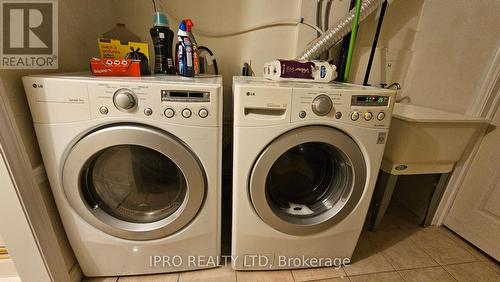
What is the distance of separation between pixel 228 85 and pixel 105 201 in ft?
3.03

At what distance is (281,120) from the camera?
692 millimetres

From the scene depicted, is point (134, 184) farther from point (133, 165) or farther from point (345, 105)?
point (345, 105)

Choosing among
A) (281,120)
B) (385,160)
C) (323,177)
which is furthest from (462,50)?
(281,120)

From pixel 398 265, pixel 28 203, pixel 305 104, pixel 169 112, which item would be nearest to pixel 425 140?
pixel 398 265

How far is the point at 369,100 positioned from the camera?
718mm

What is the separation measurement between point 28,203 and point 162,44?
2.59ft

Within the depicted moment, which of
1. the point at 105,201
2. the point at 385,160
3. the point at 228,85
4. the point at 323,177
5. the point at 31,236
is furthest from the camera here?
the point at 228,85

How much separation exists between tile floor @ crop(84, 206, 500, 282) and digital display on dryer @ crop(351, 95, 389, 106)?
788mm

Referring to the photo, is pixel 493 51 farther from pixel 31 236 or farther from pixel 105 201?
pixel 31 236

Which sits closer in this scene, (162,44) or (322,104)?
(322,104)

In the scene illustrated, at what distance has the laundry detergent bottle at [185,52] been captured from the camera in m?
0.88

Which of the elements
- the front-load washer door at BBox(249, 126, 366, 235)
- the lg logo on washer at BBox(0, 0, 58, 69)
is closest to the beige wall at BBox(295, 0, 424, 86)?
the front-load washer door at BBox(249, 126, 366, 235)

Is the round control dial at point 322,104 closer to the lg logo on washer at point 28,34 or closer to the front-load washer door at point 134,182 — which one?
the front-load washer door at point 134,182

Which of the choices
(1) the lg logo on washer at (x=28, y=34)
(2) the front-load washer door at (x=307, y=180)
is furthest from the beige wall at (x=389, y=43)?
(1) the lg logo on washer at (x=28, y=34)
